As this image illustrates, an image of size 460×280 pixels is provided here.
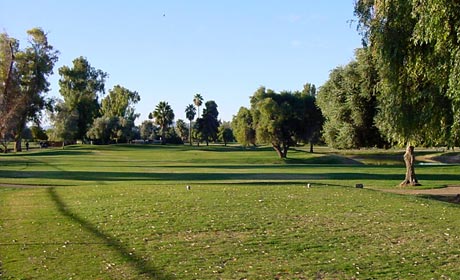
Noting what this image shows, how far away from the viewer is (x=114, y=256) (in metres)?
10.1

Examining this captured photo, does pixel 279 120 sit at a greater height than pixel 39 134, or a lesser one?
greater

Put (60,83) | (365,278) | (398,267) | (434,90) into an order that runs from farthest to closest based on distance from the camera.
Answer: (60,83), (434,90), (398,267), (365,278)

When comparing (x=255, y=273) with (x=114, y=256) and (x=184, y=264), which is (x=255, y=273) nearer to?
(x=184, y=264)

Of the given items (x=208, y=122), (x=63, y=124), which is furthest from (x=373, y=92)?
(x=208, y=122)

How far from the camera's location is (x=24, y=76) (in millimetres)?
64562

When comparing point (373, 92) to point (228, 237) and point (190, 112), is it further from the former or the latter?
point (190, 112)

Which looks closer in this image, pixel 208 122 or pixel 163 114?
pixel 163 114

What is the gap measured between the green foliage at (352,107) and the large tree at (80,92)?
79429 millimetres

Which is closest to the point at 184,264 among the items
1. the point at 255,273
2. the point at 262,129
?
the point at 255,273

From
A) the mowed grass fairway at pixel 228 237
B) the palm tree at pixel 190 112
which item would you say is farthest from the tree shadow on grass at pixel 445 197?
the palm tree at pixel 190 112

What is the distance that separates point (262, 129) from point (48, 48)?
27.5 m

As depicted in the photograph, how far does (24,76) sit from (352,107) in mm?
47122

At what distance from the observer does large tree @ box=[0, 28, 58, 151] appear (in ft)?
162

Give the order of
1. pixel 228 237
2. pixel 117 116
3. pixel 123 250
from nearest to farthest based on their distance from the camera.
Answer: pixel 123 250 → pixel 228 237 → pixel 117 116
